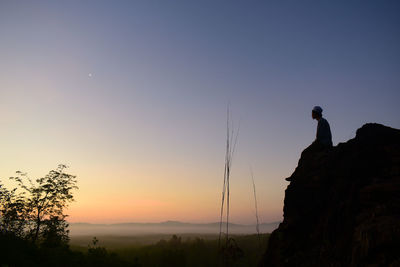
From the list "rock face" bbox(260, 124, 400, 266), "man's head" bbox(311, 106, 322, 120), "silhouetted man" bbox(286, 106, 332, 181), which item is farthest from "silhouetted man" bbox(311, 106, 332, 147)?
"rock face" bbox(260, 124, 400, 266)

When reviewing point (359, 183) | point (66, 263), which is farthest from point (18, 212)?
point (359, 183)

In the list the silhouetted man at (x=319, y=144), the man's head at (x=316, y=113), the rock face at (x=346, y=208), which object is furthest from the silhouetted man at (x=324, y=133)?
the rock face at (x=346, y=208)

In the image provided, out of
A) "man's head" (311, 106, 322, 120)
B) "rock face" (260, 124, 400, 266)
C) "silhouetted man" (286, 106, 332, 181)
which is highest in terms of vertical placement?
"man's head" (311, 106, 322, 120)

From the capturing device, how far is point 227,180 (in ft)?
14.1

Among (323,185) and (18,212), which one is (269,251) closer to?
(323,185)

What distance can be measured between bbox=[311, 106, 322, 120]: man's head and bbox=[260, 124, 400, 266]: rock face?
177 centimetres

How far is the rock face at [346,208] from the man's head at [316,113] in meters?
1.77

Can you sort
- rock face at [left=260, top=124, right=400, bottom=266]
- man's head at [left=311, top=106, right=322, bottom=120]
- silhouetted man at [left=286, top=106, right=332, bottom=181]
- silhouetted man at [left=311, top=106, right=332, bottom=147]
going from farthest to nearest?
1. man's head at [left=311, top=106, right=322, bottom=120]
2. silhouetted man at [left=311, top=106, right=332, bottom=147]
3. silhouetted man at [left=286, top=106, right=332, bottom=181]
4. rock face at [left=260, top=124, right=400, bottom=266]

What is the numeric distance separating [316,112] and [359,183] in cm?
448

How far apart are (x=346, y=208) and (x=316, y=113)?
5.14 meters

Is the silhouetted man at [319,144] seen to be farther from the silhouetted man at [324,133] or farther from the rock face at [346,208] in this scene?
the rock face at [346,208]

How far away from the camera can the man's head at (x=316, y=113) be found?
10.9 meters

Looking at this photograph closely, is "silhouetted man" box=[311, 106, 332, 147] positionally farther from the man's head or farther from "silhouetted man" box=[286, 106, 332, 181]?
the man's head

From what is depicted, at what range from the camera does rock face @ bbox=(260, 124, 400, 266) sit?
5.05m
